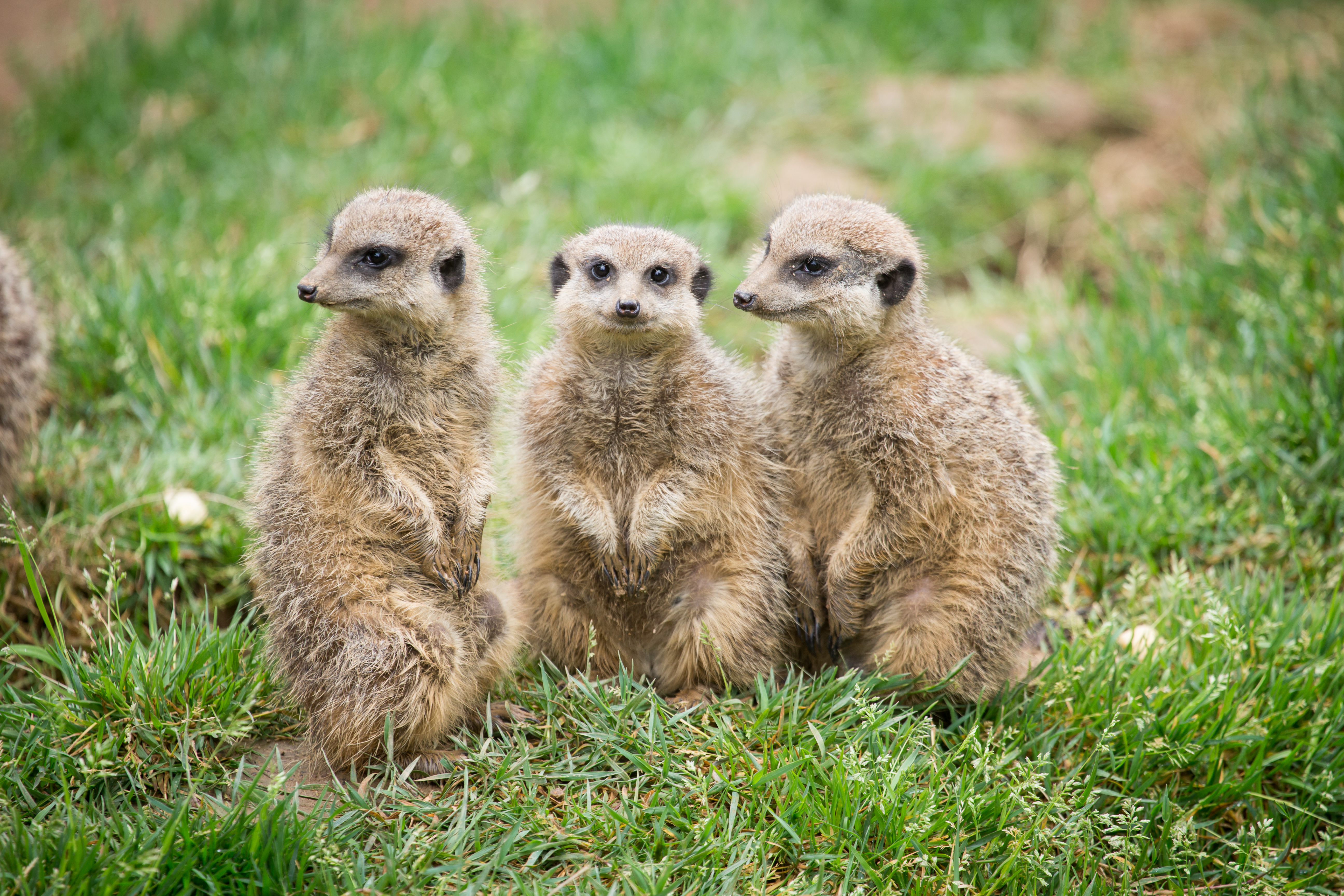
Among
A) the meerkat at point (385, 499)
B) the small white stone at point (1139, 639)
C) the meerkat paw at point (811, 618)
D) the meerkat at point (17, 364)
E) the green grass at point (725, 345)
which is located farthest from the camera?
the meerkat at point (17, 364)

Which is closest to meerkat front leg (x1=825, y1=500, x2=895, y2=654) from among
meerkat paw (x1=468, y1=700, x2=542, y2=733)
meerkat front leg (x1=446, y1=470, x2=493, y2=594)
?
meerkat paw (x1=468, y1=700, x2=542, y2=733)

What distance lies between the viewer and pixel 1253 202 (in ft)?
21.5

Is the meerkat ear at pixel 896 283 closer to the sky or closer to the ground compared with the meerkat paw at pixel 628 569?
closer to the sky

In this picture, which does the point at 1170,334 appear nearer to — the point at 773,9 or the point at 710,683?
the point at 710,683

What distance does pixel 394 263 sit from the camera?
12.1ft

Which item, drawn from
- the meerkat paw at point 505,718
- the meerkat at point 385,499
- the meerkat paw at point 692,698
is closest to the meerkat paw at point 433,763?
the meerkat at point 385,499

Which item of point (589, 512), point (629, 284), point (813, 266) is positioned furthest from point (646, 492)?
point (813, 266)

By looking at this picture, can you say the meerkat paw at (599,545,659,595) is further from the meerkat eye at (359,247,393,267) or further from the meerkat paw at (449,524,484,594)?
the meerkat eye at (359,247,393,267)

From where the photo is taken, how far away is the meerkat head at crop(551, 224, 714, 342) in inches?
154

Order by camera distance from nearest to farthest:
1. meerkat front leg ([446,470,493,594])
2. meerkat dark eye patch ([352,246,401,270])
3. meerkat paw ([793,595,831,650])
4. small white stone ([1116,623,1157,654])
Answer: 1. meerkat dark eye patch ([352,246,401,270])
2. meerkat front leg ([446,470,493,594])
3. meerkat paw ([793,595,831,650])
4. small white stone ([1116,623,1157,654])

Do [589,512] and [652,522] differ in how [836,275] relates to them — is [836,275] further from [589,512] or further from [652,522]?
[589,512]

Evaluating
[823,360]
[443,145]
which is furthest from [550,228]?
[823,360]

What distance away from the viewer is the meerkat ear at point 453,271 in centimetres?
386

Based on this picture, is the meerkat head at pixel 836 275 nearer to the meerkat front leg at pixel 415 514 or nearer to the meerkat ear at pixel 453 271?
the meerkat ear at pixel 453 271
